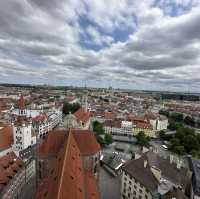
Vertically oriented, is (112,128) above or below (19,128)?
below

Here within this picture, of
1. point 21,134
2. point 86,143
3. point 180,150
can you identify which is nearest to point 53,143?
point 86,143

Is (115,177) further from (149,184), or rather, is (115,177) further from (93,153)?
(149,184)

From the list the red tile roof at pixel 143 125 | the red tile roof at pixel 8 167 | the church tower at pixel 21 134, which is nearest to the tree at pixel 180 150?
the red tile roof at pixel 143 125

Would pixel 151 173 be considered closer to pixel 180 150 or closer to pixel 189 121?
pixel 180 150

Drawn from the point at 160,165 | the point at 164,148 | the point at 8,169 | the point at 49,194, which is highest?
the point at 49,194

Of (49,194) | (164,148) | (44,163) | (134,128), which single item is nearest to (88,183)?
(44,163)

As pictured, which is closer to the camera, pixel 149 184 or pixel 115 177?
pixel 149 184
